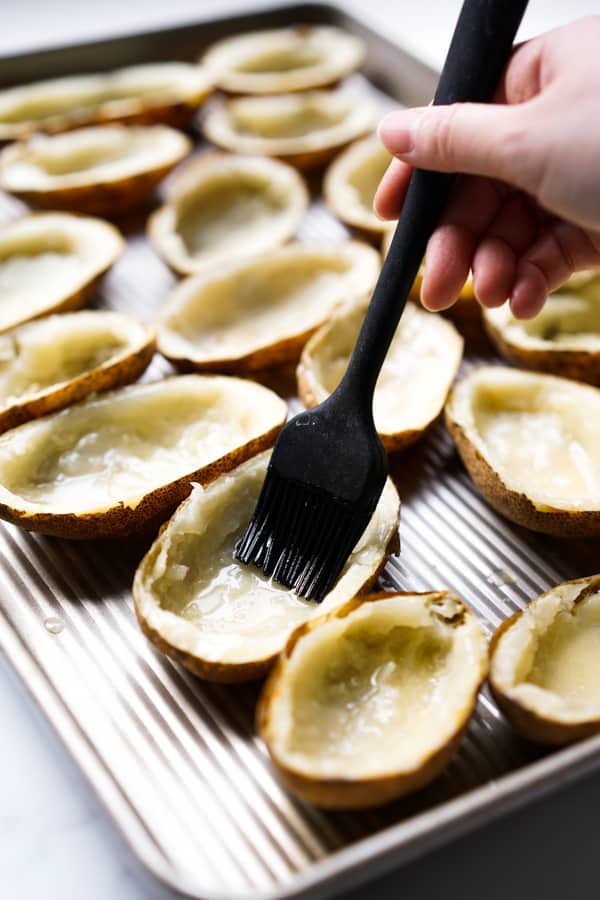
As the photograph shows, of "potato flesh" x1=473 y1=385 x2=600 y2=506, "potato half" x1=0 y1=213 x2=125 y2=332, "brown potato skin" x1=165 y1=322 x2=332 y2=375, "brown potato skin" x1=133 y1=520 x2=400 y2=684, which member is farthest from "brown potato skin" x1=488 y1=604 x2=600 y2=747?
"potato half" x1=0 y1=213 x2=125 y2=332

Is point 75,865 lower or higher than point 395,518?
lower

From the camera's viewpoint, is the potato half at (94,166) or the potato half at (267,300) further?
the potato half at (94,166)

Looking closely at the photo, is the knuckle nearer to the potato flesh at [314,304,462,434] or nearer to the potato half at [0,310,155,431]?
the potato flesh at [314,304,462,434]

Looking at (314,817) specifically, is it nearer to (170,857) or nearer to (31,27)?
(170,857)

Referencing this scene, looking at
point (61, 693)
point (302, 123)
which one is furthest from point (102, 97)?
point (61, 693)

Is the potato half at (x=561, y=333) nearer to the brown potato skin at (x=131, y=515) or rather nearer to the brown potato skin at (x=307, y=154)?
the brown potato skin at (x=131, y=515)

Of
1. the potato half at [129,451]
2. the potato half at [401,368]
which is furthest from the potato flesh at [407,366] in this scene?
the potato half at [129,451]
